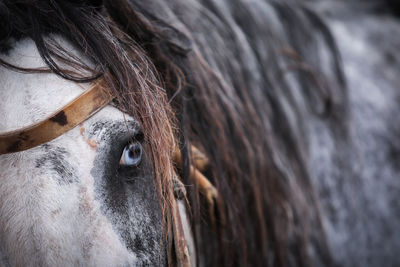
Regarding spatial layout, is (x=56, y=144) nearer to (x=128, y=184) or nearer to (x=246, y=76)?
(x=128, y=184)

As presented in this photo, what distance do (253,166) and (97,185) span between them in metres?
0.44

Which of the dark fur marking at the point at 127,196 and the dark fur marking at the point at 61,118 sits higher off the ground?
the dark fur marking at the point at 61,118

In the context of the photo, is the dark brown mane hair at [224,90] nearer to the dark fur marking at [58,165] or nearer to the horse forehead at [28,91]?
the horse forehead at [28,91]

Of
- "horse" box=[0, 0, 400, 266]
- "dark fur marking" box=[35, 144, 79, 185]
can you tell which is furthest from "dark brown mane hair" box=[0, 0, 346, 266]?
"dark fur marking" box=[35, 144, 79, 185]

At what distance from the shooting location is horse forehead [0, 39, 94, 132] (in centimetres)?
50

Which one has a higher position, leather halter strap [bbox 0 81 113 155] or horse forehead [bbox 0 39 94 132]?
horse forehead [bbox 0 39 94 132]

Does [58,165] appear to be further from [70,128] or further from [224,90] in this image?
[224,90]

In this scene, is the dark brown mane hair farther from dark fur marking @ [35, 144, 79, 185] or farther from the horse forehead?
dark fur marking @ [35, 144, 79, 185]

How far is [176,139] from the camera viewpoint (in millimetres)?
671

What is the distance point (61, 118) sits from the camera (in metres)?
0.50

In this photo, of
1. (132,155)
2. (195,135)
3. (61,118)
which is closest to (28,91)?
(61,118)

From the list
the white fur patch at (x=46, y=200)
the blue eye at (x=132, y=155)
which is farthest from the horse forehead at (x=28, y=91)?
the blue eye at (x=132, y=155)

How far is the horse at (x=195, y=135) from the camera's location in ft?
1.62

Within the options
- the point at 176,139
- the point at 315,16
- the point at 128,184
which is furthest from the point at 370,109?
the point at 128,184
